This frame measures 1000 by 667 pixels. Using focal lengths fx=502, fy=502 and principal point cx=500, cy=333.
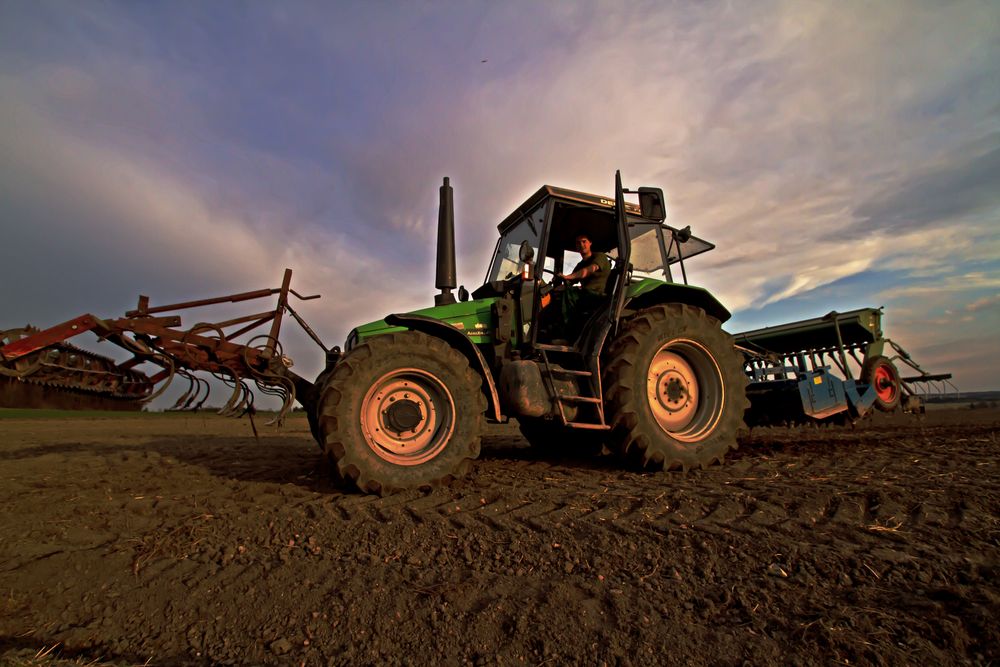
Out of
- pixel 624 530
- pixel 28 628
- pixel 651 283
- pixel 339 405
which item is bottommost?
pixel 28 628

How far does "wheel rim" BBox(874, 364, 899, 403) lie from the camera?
754 centimetres

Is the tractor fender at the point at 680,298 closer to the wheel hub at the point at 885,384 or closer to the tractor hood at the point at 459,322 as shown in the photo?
the tractor hood at the point at 459,322

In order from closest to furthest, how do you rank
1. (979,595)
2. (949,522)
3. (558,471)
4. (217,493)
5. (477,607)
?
(979,595)
(477,607)
(949,522)
(217,493)
(558,471)

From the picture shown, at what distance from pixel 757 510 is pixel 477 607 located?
1.66 meters

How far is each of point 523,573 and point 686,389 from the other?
3.12m

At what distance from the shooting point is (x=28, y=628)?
1827mm

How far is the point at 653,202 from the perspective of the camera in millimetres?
4176

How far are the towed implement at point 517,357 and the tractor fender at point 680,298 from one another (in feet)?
0.06

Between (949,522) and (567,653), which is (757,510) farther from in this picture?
(567,653)

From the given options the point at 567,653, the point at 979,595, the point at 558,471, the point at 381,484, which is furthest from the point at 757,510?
the point at 381,484

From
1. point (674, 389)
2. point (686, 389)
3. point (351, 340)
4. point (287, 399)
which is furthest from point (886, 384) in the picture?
point (287, 399)

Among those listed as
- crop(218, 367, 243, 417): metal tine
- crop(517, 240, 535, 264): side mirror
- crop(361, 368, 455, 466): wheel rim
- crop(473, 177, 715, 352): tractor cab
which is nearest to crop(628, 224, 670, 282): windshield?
crop(473, 177, 715, 352): tractor cab

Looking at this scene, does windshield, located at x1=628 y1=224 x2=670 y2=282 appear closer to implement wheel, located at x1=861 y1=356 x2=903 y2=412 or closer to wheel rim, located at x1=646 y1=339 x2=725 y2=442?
wheel rim, located at x1=646 y1=339 x2=725 y2=442

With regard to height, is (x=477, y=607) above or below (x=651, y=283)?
below
